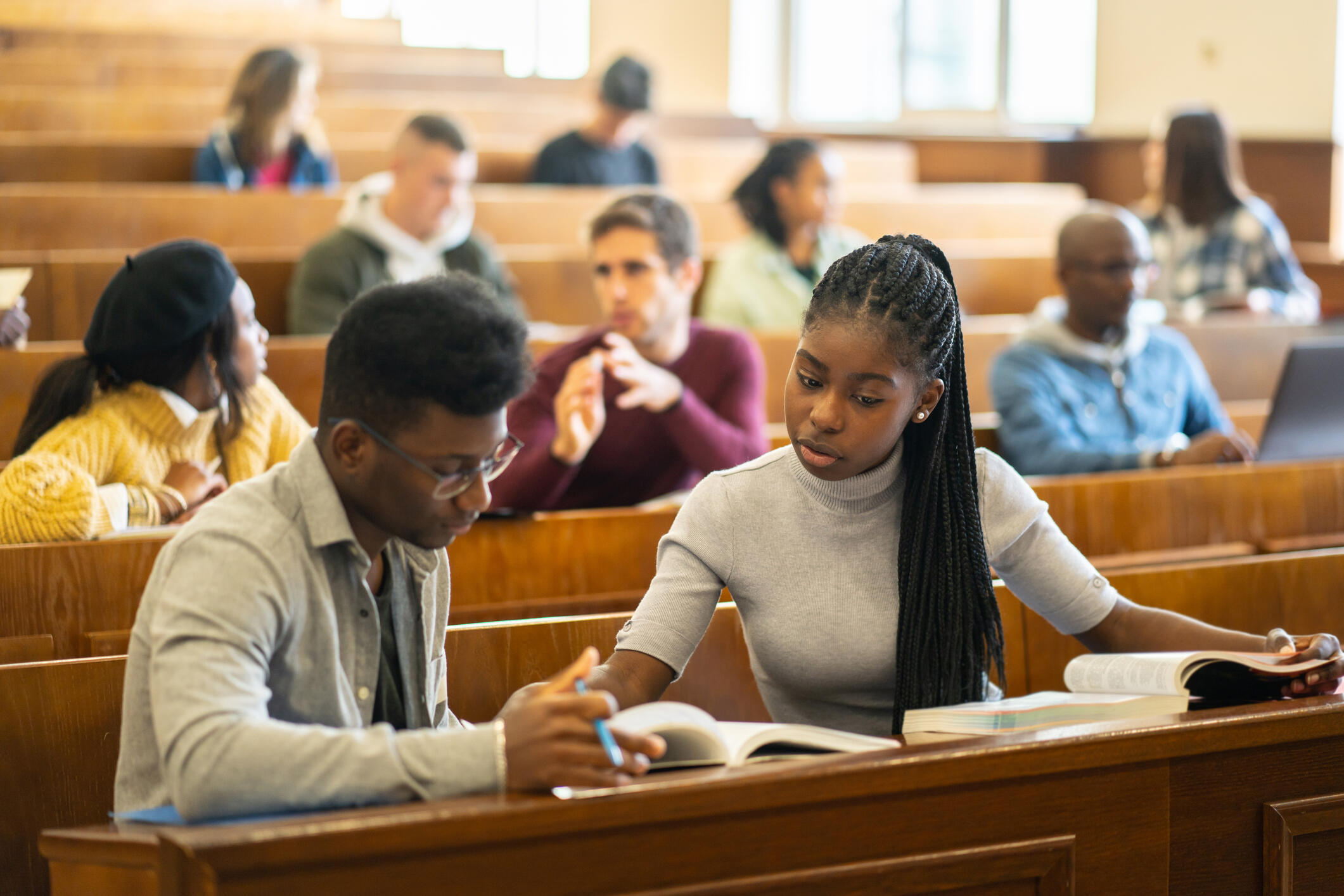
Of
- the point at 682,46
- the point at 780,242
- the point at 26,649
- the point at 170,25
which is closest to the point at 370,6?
the point at 682,46

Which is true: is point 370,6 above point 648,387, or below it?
above

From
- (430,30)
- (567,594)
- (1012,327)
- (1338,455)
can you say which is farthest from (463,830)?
(430,30)

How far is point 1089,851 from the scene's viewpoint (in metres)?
1.18

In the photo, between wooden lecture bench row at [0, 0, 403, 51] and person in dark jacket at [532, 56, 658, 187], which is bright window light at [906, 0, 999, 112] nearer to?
wooden lecture bench row at [0, 0, 403, 51]

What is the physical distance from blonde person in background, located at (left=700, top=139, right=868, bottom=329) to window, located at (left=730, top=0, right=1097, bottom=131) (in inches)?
138

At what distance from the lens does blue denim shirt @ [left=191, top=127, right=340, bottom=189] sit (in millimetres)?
4520

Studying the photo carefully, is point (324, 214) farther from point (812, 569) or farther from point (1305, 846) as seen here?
point (1305, 846)

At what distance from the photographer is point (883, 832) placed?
1115 mm

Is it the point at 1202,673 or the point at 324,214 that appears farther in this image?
the point at 324,214

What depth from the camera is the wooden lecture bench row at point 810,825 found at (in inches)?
38.0

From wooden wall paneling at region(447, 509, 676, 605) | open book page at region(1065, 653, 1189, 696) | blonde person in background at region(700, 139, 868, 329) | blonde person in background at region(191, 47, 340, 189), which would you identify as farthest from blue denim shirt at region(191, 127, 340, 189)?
open book page at region(1065, 653, 1189, 696)

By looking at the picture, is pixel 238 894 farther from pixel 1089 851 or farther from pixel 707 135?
pixel 707 135

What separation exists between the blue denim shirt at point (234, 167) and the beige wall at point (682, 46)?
Answer: 139 inches

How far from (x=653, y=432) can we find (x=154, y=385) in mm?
907
